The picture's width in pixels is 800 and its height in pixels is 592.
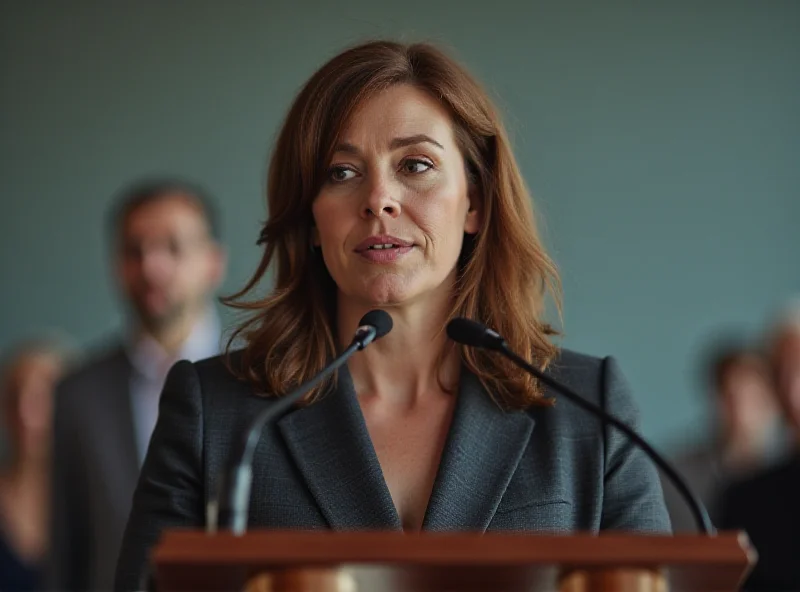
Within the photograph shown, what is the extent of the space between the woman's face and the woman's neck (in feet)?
0.17

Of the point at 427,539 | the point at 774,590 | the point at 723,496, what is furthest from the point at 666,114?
the point at 427,539

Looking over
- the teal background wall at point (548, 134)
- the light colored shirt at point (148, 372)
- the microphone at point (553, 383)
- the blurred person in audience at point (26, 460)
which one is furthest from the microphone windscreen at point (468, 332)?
the teal background wall at point (548, 134)

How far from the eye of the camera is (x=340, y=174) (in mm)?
2371

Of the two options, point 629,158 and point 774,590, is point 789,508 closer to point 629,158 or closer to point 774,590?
point 774,590

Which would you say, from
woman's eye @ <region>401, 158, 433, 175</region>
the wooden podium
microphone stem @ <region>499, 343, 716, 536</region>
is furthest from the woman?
the wooden podium

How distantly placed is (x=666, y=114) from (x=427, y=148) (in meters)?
4.05

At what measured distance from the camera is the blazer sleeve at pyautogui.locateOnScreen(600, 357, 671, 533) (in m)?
2.26

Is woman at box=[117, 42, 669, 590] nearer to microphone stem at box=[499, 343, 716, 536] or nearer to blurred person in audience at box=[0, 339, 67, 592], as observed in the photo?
microphone stem at box=[499, 343, 716, 536]

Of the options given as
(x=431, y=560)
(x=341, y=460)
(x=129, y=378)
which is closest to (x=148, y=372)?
(x=129, y=378)

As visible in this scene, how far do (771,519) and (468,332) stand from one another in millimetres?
2533

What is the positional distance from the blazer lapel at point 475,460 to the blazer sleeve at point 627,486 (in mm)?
142

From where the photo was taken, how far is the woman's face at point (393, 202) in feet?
7.54

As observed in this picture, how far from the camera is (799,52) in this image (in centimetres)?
625

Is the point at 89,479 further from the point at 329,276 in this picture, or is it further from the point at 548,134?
the point at 548,134
